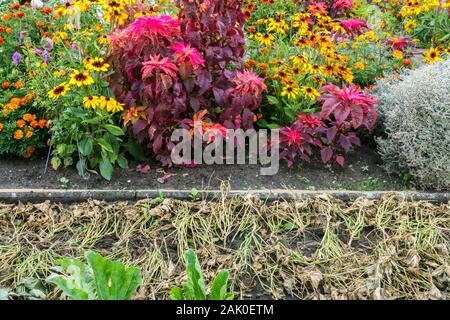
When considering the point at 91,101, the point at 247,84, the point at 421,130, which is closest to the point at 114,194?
the point at 91,101

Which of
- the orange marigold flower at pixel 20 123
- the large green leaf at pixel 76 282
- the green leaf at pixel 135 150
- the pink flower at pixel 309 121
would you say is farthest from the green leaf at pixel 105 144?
the pink flower at pixel 309 121

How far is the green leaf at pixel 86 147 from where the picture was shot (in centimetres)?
326

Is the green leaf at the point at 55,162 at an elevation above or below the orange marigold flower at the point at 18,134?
below

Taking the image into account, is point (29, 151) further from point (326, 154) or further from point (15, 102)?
point (326, 154)

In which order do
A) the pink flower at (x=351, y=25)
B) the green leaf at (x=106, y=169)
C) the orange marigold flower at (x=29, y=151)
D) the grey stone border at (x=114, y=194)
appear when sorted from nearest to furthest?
the grey stone border at (x=114, y=194)
the green leaf at (x=106, y=169)
the orange marigold flower at (x=29, y=151)
the pink flower at (x=351, y=25)

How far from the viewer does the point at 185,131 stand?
3.29 metres

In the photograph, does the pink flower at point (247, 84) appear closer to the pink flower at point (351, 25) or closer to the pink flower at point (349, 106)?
the pink flower at point (349, 106)

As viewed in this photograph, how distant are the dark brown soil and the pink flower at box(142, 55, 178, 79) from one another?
61 centimetres

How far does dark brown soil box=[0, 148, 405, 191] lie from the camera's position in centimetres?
330

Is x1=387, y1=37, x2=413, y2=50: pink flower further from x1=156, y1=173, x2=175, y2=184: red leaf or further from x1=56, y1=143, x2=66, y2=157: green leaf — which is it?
x1=56, y1=143, x2=66, y2=157: green leaf

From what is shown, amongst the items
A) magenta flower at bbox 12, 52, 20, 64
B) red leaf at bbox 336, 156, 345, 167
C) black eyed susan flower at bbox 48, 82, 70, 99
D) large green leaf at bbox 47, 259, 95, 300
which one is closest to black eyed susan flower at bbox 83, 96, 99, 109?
black eyed susan flower at bbox 48, 82, 70, 99

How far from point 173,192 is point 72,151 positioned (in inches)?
26.0

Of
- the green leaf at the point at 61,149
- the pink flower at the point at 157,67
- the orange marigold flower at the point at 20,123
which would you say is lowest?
the green leaf at the point at 61,149

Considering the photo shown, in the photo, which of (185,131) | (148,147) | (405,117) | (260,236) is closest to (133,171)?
(148,147)
